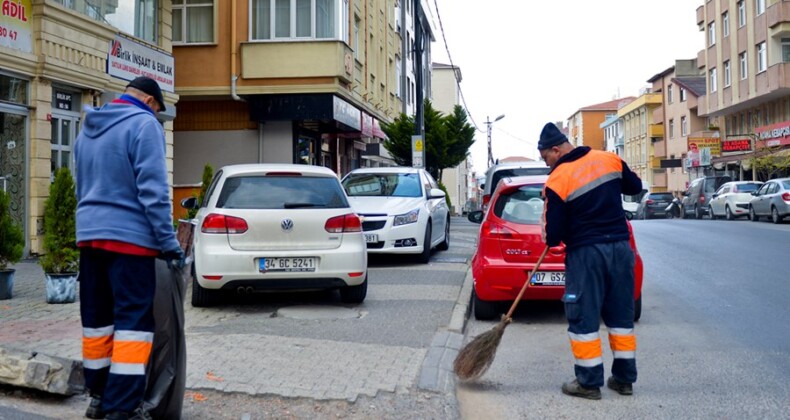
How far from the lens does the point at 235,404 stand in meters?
A: 4.87

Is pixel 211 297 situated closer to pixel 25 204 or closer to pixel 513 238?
pixel 513 238

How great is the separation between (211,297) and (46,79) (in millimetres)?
6575

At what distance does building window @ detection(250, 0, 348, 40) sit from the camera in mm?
20734

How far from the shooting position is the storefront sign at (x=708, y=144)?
52.7 m

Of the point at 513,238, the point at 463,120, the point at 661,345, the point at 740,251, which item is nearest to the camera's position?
the point at 661,345

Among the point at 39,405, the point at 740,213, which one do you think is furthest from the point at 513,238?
the point at 740,213

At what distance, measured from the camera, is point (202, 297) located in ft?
27.8

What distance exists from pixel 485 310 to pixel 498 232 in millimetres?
835

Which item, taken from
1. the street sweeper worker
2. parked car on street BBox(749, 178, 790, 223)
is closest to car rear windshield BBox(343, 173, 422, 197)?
the street sweeper worker

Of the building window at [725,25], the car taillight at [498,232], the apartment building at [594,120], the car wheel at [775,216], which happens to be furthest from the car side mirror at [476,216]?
the apartment building at [594,120]

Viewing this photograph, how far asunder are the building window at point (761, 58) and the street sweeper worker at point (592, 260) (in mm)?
42149

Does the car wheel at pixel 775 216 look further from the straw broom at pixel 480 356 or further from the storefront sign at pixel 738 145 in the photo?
the straw broom at pixel 480 356

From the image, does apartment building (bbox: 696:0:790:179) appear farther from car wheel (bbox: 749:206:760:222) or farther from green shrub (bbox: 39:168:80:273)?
green shrub (bbox: 39:168:80:273)

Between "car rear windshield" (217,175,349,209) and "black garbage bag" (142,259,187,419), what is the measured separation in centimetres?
397
